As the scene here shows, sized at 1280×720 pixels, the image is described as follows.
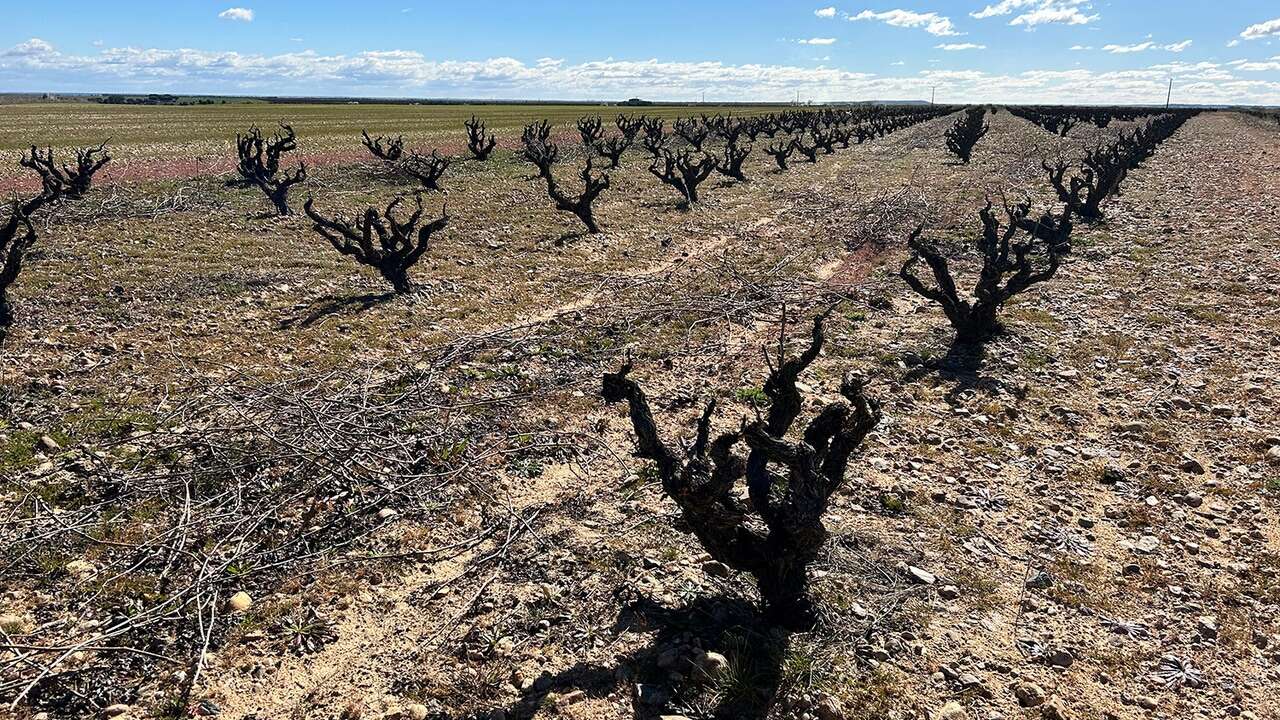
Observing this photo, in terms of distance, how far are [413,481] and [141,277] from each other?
1306cm

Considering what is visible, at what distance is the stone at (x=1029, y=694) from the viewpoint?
218 inches

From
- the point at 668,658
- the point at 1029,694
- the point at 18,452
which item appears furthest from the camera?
the point at 18,452

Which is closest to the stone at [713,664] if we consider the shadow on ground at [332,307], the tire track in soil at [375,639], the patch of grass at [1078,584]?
the tire track in soil at [375,639]

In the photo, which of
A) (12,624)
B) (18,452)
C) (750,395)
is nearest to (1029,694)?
(750,395)

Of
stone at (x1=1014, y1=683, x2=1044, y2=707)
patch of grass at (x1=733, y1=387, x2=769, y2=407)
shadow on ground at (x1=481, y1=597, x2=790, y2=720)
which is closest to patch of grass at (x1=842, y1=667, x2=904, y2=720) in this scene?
shadow on ground at (x1=481, y1=597, x2=790, y2=720)

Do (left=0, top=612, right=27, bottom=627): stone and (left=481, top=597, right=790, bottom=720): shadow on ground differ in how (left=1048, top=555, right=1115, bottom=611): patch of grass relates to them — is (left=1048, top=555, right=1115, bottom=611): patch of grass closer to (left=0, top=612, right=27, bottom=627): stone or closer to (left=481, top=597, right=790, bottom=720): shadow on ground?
(left=481, top=597, right=790, bottom=720): shadow on ground

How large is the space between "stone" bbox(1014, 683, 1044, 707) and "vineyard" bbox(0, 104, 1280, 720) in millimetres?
31

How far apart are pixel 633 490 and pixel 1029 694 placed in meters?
4.48

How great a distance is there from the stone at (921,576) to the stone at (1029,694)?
1.31 metres

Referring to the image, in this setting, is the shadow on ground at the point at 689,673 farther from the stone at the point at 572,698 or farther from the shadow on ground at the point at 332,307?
the shadow on ground at the point at 332,307

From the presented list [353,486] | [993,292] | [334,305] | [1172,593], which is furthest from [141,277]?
[1172,593]

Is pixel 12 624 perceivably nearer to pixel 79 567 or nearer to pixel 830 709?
pixel 79 567

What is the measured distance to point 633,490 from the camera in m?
8.50

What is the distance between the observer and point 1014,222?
15.9 m
